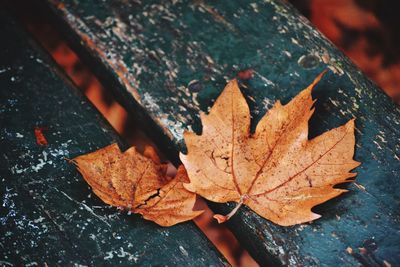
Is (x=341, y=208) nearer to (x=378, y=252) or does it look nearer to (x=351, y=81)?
(x=378, y=252)

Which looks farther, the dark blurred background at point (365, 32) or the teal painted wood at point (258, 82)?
the dark blurred background at point (365, 32)

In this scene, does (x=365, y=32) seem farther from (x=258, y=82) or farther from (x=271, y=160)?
(x=271, y=160)

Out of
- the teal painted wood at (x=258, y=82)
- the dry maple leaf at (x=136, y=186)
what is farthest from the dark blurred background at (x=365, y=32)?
the dry maple leaf at (x=136, y=186)

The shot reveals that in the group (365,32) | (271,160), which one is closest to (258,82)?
(271,160)

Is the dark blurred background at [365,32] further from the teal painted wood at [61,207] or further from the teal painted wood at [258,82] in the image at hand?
the teal painted wood at [61,207]

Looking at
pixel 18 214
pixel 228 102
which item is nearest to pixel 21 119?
pixel 18 214

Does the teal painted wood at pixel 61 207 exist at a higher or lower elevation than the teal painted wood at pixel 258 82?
lower

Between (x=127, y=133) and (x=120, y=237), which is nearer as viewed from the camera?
(x=120, y=237)
